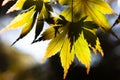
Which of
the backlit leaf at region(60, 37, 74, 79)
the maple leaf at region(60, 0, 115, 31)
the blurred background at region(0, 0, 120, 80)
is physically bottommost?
the blurred background at region(0, 0, 120, 80)

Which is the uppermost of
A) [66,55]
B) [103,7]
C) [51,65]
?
[103,7]

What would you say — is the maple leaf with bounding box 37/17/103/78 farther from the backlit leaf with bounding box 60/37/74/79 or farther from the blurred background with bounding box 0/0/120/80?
the blurred background with bounding box 0/0/120/80

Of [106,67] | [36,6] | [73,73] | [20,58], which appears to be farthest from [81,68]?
[36,6]

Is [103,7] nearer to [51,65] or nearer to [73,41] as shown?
[73,41]

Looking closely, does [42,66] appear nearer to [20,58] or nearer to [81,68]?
[81,68]

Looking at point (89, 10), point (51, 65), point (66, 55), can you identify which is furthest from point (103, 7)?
point (51, 65)

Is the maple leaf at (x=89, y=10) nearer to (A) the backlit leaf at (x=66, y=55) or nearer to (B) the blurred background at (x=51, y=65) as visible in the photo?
(A) the backlit leaf at (x=66, y=55)

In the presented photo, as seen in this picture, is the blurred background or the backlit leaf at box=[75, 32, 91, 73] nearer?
the backlit leaf at box=[75, 32, 91, 73]

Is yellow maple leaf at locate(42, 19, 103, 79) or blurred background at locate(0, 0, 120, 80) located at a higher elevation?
yellow maple leaf at locate(42, 19, 103, 79)

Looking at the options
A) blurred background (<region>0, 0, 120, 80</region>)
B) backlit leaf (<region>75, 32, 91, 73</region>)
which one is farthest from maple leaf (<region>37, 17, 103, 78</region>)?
blurred background (<region>0, 0, 120, 80</region>)
